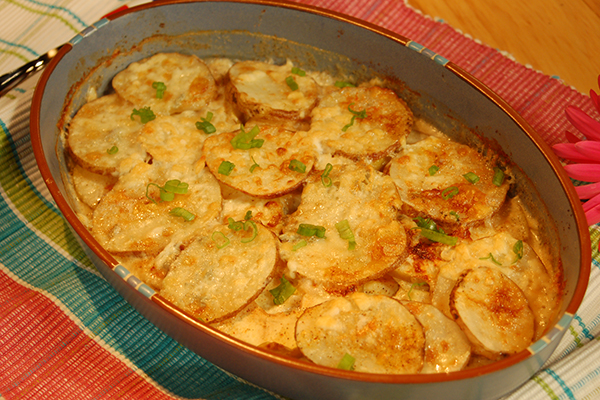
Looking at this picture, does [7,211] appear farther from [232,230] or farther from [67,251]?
[232,230]

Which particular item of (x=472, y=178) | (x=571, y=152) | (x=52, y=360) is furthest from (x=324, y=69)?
(x=52, y=360)

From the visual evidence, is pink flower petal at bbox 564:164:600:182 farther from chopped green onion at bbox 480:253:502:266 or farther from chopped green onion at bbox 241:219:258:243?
chopped green onion at bbox 241:219:258:243

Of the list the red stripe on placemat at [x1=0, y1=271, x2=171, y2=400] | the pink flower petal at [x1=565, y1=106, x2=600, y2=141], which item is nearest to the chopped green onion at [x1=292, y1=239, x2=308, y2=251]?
the red stripe on placemat at [x1=0, y1=271, x2=171, y2=400]

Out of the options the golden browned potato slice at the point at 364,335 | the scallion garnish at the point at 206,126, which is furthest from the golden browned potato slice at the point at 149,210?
the golden browned potato slice at the point at 364,335

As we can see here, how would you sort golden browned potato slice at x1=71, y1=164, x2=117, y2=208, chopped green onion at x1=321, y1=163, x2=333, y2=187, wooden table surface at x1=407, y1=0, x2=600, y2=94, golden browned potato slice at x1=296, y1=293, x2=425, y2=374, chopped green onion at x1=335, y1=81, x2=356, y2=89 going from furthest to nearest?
wooden table surface at x1=407, y1=0, x2=600, y2=94, chopped green onion at x1=335, y1=81, x2=356, y2=89, golden browned potato slice at x1=71, y1=164, x2=117, y2=208, chopped green onion at x1=321, y1=163, x2=333, y2=187, golden browned potato slice at x1=296, y1=293, x2=425, y2=374

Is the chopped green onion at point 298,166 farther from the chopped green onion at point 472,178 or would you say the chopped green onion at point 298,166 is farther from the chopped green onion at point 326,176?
the chopped green onion at point 472,178
